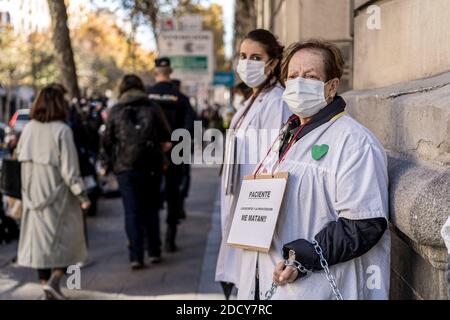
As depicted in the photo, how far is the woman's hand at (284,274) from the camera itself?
294 cm

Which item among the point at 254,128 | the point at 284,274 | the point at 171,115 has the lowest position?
the point at 284,274

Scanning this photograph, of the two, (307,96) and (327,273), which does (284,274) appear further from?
(307,96)

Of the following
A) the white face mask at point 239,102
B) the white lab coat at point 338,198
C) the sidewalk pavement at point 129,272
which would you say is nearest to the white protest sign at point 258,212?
the white lab coat at point 338,198

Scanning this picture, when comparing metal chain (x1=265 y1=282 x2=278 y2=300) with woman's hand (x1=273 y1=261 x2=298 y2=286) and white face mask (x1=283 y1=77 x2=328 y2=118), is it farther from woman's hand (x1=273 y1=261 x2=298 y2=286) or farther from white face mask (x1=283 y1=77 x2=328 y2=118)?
white face mask (x1=283 y1=77 x2=328 y2=118)

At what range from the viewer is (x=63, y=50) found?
1355 centimetres

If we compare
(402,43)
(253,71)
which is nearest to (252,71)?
(253,71)

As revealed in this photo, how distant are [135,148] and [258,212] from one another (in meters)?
5.19

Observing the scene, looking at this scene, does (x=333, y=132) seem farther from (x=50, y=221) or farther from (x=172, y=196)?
(x=172, y=196)

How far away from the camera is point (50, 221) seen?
7.12 meters

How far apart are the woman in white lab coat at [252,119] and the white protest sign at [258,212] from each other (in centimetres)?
125

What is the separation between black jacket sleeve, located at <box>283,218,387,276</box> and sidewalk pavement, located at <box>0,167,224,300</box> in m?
4.24

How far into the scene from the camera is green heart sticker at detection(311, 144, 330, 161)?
117 inches

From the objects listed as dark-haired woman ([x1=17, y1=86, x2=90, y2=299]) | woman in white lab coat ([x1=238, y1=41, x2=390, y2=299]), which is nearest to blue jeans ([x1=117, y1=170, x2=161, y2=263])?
dark-haired woman ([x1=17, y1=86, x2=90, y2=299])
